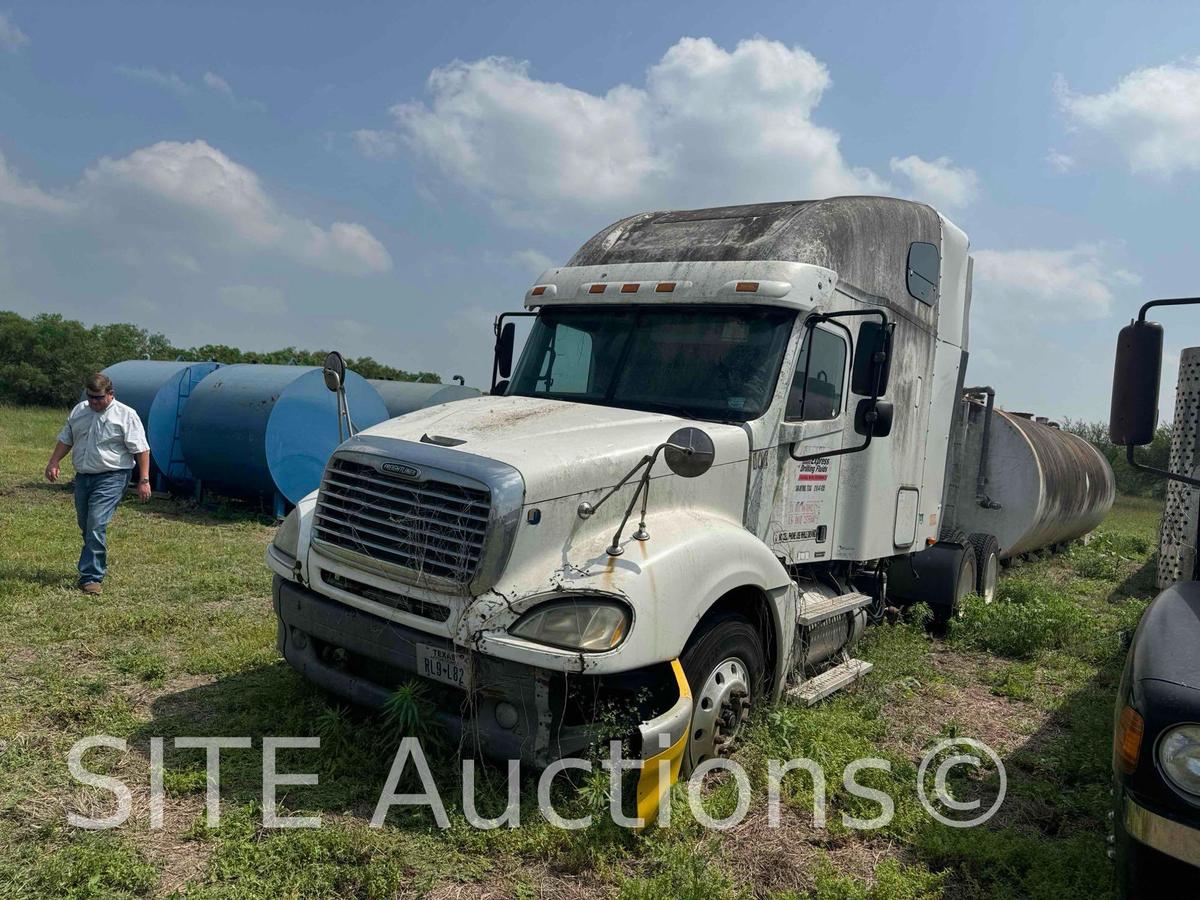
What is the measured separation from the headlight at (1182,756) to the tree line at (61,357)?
3251cm

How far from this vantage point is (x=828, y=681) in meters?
5.89

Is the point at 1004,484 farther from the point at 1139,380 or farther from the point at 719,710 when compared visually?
the point at 719,710

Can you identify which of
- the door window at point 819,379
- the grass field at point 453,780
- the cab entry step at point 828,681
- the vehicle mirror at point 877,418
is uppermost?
the door window at point 819,379

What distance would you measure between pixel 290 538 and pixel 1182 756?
4226 millimetres

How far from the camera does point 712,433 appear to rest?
5043mm

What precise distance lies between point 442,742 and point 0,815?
1908mm

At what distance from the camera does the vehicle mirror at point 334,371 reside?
18.3 feet

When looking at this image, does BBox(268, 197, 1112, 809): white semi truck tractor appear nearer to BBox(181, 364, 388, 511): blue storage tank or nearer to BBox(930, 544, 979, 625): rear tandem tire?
BBox(930, 544, 979, 625): rear tandem tire

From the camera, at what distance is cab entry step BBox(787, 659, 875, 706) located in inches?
216

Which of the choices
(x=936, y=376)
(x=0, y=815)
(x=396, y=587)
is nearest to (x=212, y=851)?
(x=0, y=815)

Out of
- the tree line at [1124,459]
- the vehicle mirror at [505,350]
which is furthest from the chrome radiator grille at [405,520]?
the tree line at [1124,459]

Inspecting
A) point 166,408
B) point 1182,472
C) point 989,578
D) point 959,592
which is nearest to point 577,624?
point 959,592

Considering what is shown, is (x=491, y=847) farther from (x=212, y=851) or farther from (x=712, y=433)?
(x=712, y=433)

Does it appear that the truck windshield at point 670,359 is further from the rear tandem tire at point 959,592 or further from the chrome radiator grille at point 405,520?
the rear tandem tire at point 959,592
